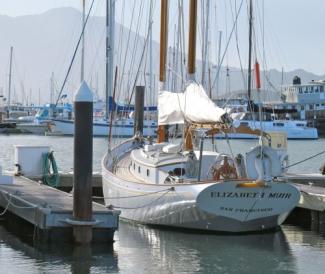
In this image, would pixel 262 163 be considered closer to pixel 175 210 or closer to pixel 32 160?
pixel 175 210

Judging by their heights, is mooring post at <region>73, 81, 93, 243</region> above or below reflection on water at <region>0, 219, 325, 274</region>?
above

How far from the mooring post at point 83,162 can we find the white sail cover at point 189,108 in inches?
168

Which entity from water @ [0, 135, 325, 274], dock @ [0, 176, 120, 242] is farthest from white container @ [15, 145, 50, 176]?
dock @ [0, 176, 120, 242]

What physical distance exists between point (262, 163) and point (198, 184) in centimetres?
178

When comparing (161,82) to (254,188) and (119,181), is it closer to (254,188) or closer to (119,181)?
(119,181)

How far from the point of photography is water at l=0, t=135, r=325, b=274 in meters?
18.4

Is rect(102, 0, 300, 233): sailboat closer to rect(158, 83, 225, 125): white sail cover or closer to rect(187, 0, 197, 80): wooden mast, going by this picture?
rect(158, 83, 225, 125): white sail cover

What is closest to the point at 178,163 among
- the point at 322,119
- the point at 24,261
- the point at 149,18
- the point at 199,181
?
the point at 199,181

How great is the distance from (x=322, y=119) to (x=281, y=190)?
339 feet

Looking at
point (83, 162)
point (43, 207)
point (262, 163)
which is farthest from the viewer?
point (262, 163)

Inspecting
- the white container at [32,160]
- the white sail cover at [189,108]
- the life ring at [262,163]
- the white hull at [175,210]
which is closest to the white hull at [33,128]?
the white container at [32,160]

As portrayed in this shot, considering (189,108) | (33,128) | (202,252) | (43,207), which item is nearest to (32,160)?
(189,108)

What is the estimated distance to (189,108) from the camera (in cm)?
2398

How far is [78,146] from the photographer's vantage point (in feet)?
63.2
